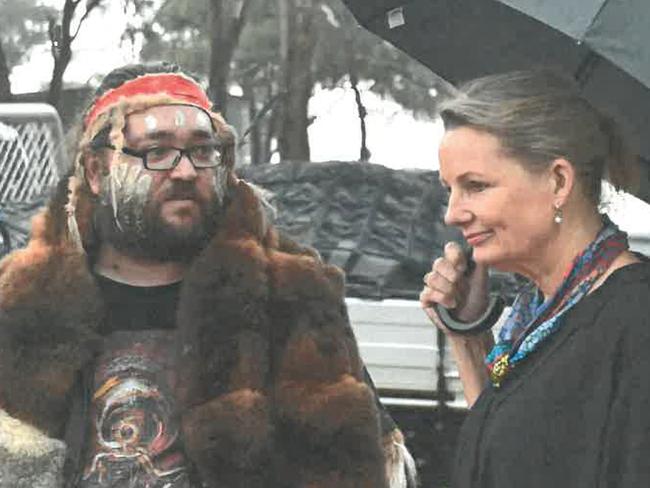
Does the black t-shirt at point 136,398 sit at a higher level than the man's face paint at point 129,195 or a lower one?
lower

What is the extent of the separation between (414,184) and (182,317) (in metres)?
Result: 5.34

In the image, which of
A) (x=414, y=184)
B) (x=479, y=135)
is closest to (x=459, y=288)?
(x=479, y=135)

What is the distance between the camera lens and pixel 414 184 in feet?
26.3

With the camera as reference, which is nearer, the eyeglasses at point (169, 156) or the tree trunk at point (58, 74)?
the eyeglasses at point (169, 156)

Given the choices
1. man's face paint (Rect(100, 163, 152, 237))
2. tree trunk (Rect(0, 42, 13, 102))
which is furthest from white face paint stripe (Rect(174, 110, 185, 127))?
tree trunk (Rect(0, 42, 13, 102))

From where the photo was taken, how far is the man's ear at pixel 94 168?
297 cm

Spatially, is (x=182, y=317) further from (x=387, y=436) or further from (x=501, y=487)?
(x=501, y=487)

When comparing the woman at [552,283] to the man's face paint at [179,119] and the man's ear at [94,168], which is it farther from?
the man's ear at [94,168]

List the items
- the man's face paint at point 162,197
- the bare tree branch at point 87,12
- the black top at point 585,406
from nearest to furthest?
the black top at point 585,406 → the man's face paint at point 162,197 → the bare tree branch at point 87,12

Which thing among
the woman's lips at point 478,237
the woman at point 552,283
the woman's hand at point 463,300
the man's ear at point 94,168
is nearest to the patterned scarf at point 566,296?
the woman at point 552,283

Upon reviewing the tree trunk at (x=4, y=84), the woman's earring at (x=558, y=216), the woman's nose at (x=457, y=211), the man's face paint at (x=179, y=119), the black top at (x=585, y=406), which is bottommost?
the tree trunk at (x=4, y=84)

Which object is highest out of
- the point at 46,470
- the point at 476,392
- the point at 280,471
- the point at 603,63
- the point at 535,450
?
the point at 603,63

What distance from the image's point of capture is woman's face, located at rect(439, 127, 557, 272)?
6.79 ft

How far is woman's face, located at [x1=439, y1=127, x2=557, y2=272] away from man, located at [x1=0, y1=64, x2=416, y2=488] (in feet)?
2.58
